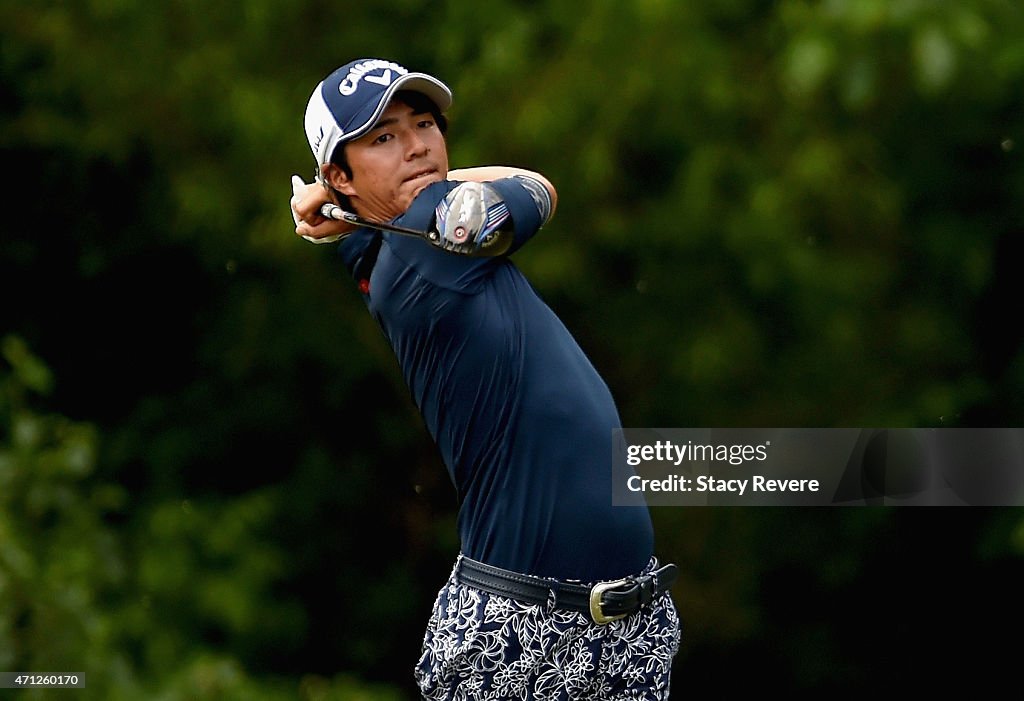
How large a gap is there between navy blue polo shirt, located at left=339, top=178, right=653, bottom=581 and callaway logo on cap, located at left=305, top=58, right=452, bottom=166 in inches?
6.2

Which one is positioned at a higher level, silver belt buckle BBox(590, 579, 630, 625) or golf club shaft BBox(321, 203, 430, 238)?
golf club shaft BBox(321, 203, 430, 238)

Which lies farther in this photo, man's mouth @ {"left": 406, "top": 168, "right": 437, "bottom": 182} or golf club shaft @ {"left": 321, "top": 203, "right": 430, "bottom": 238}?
man's mouth @ {"left": 406, "top": 168, "right": 437, "bottom": 182}

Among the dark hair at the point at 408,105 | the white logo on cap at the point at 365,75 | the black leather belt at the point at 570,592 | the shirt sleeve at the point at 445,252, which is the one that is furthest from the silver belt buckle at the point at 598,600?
the white logo on cap at the point at 365,75

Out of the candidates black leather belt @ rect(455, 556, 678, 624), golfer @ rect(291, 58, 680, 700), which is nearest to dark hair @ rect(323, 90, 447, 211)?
golfer @ rect(291, 58, 680, 700)

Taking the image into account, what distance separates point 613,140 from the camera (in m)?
5.25

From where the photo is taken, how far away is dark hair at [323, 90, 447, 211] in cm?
283

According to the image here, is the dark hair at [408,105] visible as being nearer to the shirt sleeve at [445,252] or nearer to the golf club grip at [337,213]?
the golf club grip at [337,213]

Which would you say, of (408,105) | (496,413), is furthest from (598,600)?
(408,105)

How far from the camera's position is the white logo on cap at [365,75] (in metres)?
2.79

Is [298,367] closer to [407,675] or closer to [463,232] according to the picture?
[407,675]

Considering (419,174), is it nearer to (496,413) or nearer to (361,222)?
(361,222)

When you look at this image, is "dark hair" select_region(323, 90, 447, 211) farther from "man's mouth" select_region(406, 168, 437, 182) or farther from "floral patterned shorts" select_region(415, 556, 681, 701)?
"floral patterned shorts" select_region(415, 556, 681, 701)

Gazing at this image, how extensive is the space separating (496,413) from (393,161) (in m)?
0.45

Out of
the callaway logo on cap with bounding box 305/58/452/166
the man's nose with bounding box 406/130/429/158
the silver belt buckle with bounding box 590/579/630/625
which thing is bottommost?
the silver belt buckle with bounding box 590/579/630/625
